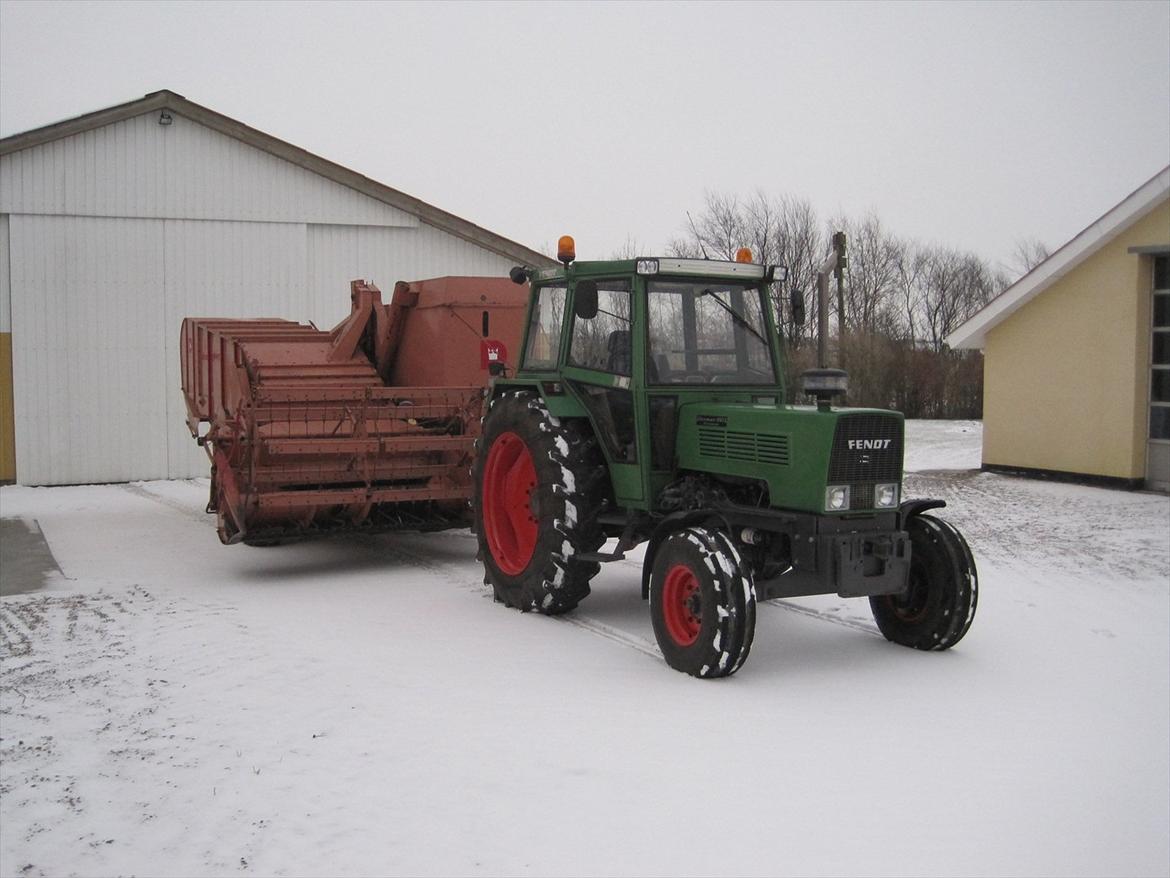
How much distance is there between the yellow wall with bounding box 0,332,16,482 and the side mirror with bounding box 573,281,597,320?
37.0 feet

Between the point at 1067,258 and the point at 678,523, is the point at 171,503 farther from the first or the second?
the point at 1067,258

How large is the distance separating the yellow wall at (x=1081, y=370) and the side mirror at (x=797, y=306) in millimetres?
8900

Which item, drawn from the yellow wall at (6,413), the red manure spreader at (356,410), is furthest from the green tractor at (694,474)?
the yellow wall at (6,413)

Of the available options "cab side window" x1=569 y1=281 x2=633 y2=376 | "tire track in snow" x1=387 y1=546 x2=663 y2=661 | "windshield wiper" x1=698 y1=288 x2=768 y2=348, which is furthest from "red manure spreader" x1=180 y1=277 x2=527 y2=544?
"windshield wiper" x1=698 y1=288 x2=768 y2=348

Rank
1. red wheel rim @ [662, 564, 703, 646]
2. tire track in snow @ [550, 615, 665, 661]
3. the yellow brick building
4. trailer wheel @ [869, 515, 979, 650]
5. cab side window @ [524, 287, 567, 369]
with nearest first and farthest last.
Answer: red wheel rim @ [662, 564, 703, 646]
trailer wheel @ [869, 515, 979, 650]
tire track in snow @ [550, 615, 665, 661]
cab side window @ [524, 287, 567, 369]
the yellow brick building

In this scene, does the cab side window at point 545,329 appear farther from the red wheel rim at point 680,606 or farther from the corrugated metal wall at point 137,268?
the corrugated metal wall at point 137,268

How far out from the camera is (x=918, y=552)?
6891 mm

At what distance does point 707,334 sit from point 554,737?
118 inches

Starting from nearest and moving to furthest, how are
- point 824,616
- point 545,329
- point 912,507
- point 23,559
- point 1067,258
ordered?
point 912,507
point 824,616
point 545,329
point 23,559
point 1067,258

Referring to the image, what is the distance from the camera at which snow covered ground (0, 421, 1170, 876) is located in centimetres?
434

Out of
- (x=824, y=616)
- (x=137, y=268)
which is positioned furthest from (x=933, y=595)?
(x=137, y=268)

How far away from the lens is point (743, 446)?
22.0 ft

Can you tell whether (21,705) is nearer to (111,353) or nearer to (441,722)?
(441,722)

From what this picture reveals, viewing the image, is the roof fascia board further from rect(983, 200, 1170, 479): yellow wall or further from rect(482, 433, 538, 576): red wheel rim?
rect(983, 200, 1170, 479): yellow wall
